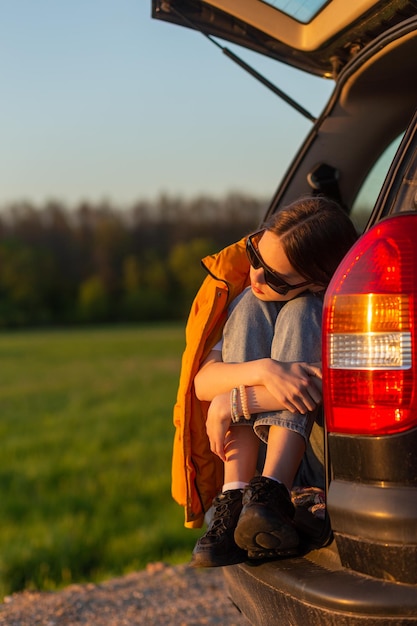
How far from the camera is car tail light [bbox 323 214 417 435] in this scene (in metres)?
1.97

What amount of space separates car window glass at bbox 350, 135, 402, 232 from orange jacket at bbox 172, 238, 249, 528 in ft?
3.77

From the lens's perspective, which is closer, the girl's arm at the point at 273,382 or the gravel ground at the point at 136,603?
the girl's arm at the point at 273,382

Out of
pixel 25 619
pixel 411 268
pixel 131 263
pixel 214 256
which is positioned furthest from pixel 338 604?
pixel 131 263

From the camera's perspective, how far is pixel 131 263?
232ft

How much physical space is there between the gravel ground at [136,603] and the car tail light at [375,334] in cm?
207

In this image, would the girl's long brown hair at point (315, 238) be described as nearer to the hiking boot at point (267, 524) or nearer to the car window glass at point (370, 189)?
the hiking boot at point (267, 524)

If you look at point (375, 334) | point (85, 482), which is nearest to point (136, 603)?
point (375, 334)

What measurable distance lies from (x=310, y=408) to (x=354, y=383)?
13.7 inches

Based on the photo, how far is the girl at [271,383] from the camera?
2.33 meters

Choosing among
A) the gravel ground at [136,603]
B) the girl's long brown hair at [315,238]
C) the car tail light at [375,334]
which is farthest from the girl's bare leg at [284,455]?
the gravel ground at [136,603]

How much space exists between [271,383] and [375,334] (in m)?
0.46

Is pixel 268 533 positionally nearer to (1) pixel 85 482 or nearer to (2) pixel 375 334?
(2) pixel 375 334

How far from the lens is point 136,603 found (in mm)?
4121

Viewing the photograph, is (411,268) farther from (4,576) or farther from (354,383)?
(4,576)
